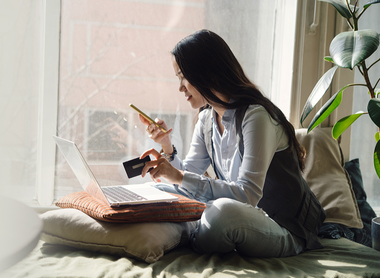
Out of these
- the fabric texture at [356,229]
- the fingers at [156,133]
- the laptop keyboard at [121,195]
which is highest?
the fingers at [156,133]

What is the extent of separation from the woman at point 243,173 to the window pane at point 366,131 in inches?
33.8

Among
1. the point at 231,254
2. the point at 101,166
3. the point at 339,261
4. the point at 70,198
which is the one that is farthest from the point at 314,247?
the point at 101,166

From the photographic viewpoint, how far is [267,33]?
6.13ft

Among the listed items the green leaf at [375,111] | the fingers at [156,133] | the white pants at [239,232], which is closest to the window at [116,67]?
the fingers at [156,133]

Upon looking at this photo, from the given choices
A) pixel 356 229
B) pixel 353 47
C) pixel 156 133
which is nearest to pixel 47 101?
pixel 156 133

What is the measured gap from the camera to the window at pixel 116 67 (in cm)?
162

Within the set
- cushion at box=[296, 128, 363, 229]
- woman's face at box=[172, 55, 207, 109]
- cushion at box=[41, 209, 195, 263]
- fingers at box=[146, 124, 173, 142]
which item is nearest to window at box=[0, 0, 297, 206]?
cushion at box=[296, 128, 363, 229]

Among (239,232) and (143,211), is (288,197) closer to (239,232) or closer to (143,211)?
(239,232)

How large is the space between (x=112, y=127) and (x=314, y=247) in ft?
3.60

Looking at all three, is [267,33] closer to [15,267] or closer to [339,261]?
[339,261]

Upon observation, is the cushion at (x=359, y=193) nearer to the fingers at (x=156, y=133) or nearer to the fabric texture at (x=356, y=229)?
the fabric texture at (x=356, y=229)

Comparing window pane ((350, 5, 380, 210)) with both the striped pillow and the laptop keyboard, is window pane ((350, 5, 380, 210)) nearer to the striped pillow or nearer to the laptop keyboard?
the striped pillow

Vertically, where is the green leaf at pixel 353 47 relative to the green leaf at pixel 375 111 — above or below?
above

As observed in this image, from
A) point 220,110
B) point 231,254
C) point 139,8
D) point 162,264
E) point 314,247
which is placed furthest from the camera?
point 139,8
